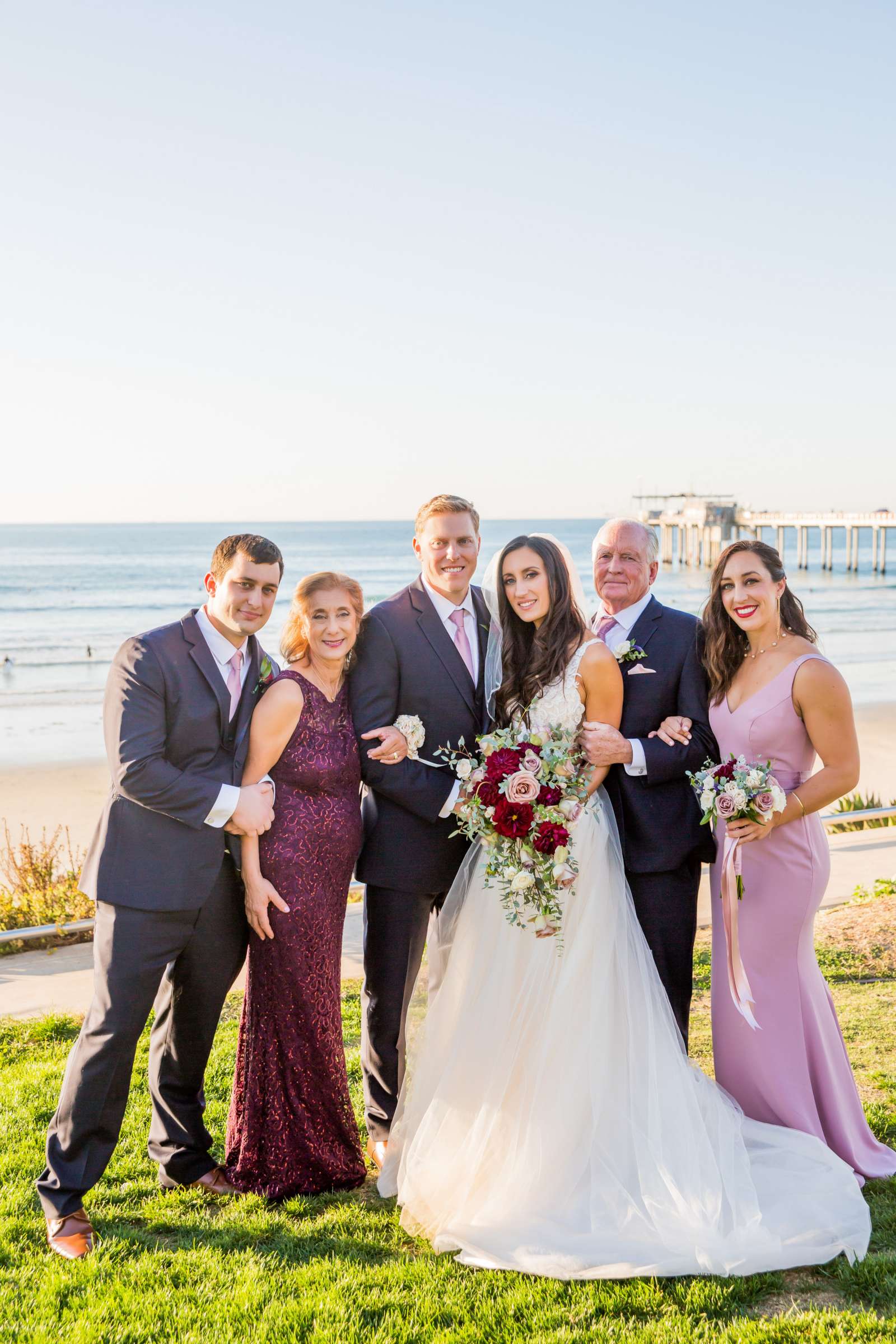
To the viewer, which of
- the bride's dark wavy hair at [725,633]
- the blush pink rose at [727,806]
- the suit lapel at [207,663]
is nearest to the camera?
the blush pink rose at [727,806]

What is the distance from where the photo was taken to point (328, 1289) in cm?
361

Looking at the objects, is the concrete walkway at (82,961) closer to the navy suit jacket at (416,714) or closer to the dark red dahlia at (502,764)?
the navy suit jacket at (416,714)

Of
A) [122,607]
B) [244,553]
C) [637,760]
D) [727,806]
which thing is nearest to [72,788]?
[244,553]

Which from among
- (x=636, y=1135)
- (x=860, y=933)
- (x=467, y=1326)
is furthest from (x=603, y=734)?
(x=860, y=933)

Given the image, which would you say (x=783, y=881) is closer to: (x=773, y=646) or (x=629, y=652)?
(x=773, y=646)

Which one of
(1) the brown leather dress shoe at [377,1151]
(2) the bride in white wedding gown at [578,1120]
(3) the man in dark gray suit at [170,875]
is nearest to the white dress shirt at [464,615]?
(2) the bride in white wedding gown at [578,1120]

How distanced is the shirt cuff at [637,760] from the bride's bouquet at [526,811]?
396 mm

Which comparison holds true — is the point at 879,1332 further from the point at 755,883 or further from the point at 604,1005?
the point at 755,883

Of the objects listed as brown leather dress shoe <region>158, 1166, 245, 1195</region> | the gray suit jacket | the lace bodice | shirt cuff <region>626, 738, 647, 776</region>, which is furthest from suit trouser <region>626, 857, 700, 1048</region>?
brown leather dress shoe <region>158, 1166, 245, 1195</region>

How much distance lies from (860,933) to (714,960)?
335 centimetres

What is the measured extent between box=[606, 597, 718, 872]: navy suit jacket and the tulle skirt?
5.8 inches

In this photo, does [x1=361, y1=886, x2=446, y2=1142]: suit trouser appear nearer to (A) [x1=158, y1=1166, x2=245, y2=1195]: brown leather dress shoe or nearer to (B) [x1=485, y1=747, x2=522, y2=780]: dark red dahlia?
(A) [x1=158, y1=1166, x2=245, y2=1195]: brown leather dress shoe

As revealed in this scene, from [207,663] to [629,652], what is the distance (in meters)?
1.87

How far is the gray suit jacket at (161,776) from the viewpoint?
408 centimetres
